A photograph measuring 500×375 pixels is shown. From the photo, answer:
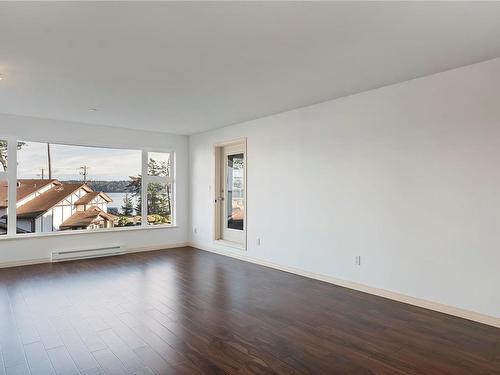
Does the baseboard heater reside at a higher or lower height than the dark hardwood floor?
higher

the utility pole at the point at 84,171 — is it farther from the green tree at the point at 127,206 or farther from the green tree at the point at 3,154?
the green tree at the point at 3,154

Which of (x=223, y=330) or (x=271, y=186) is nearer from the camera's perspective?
(x=223, y=330)

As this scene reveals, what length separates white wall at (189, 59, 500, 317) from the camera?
124 inches

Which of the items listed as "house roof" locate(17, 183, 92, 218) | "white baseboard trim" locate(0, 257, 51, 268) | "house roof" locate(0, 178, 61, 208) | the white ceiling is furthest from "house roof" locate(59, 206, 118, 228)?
the white ceiling

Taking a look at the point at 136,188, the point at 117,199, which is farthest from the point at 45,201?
the point at 136,188

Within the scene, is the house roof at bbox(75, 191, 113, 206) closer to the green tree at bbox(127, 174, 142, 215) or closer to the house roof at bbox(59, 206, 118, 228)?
the house roof at bbox(59, 206, 118, 228)

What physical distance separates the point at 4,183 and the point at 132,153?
2205 millimetres

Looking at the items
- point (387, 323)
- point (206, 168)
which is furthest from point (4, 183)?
point (387, 323)

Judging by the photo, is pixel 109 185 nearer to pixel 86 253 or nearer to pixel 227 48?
pixel 86 253

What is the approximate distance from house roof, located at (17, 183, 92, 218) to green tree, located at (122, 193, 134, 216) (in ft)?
3.00

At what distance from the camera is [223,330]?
115 inches

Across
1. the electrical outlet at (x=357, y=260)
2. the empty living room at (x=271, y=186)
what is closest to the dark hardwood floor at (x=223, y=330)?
the empty living room at (x=271, y=186)

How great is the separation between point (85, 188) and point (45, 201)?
691 millimetres

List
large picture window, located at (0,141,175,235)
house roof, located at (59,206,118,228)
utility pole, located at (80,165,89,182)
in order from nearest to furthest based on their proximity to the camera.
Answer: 1. large picture window, located at (0,141,175,235)
2. house roof, located at (59,206,118,228)
3. utility pole, located at (80,165,89,182)
